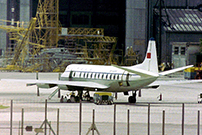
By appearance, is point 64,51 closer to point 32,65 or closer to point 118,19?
point 32,65

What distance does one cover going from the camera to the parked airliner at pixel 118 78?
118ft

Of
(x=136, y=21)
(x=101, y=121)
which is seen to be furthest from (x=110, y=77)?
(x=136, y=21)

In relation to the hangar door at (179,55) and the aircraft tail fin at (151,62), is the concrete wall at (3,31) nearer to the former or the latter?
the hangar door at (179,55)

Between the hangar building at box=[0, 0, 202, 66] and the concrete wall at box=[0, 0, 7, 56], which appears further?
the concrete wall at box=[0, 0, 7, 56]

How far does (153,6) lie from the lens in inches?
4550

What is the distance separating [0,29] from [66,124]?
318 feet

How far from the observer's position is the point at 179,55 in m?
104

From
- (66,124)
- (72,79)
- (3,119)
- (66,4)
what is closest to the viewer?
(66,124)

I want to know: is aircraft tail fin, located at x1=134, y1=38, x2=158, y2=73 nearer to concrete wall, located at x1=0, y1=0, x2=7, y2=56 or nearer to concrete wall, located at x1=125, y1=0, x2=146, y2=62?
concrete wall, located at x1=125, y1=0, x2=146, y2=62

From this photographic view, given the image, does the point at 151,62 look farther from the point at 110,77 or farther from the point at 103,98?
the point at 103,98

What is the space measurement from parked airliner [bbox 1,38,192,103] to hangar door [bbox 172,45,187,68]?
64543 mm

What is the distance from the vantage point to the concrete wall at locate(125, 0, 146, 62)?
390 ft

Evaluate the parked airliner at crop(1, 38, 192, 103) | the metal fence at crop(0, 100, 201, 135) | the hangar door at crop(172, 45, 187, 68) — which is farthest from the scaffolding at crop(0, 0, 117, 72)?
the metal fence at crop(0, 100, 201, 135)

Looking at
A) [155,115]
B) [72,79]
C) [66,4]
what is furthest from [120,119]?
[66,4]
